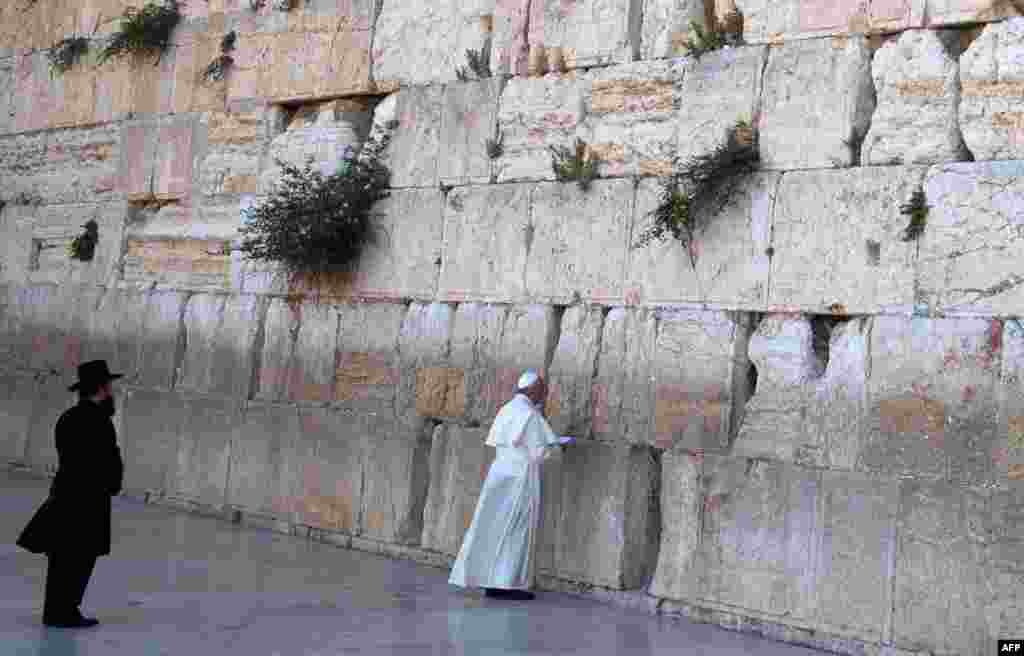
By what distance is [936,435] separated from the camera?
8188 mm

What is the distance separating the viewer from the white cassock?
31.6 feet

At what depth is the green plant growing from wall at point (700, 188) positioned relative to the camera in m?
9.36

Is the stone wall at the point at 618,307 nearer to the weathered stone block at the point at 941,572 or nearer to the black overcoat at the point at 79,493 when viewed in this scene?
the weathered stone block at the point at 941,572

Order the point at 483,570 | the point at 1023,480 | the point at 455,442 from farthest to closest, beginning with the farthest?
the point at 455,442 < the point at 483,570 < the point at 1023,480

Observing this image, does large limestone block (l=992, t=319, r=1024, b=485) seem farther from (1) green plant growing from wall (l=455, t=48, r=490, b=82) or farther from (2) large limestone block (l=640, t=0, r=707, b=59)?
(1) green plant growing from wall (l=455, t=48, r=490, b=82)

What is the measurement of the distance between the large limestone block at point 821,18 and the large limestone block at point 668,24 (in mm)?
388

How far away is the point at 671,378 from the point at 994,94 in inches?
98.1

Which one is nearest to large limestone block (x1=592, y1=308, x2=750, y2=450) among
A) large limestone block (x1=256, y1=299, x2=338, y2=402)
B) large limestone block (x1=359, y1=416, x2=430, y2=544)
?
large limestone block (x1=359, y1=416, x2=430, y2=544)

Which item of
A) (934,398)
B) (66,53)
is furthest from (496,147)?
(66,53)

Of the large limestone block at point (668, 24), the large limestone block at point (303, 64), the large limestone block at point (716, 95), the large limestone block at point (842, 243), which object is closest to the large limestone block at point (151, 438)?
the large limestone block at point (303, 64)

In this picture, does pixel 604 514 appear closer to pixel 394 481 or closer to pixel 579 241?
pixel 579 241

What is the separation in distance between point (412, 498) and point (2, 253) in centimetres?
665

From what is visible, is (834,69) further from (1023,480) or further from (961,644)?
(961,644)

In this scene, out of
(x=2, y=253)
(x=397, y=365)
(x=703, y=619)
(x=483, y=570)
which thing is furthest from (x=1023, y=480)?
(x=2, y=253)
